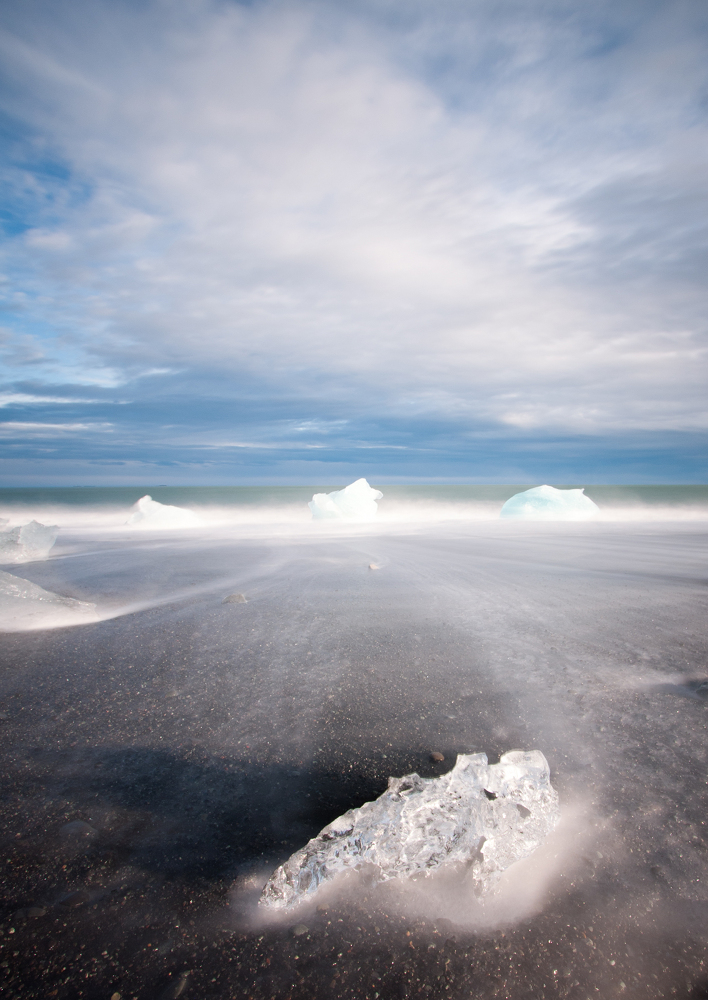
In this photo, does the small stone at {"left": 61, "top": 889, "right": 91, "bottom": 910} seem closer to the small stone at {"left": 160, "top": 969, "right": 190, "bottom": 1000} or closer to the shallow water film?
the shallow water film

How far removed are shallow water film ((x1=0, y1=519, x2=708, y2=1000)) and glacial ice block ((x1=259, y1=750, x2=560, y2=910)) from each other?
5 cm

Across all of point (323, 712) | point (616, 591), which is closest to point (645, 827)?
point (323, 712)

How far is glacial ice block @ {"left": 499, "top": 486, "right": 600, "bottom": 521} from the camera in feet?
62.9

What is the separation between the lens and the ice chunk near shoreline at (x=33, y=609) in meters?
3.95

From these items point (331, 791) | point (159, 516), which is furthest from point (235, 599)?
point (159, 516)

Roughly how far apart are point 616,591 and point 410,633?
2744mm

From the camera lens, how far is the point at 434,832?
60.9 inches

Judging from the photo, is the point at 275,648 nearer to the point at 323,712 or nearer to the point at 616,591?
the point at 323,712

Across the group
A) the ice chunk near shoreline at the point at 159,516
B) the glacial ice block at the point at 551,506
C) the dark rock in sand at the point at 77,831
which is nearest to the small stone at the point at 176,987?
the dark rock in sand at the point at 77,831

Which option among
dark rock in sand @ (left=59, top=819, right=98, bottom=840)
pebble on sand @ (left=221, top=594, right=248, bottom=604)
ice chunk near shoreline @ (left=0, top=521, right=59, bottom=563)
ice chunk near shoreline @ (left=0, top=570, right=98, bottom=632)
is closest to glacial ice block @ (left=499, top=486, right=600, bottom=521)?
ice chunk near shoreline @ (left=0, top=521, right=59, bottom=563)

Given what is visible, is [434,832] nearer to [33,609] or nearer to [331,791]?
[331,791]

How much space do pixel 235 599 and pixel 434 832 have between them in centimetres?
354

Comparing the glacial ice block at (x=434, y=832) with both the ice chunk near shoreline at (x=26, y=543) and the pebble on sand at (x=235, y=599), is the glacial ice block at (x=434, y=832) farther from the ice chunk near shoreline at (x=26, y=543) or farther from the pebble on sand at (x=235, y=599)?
the ice chunk near shoreline at (x=26, y=543)

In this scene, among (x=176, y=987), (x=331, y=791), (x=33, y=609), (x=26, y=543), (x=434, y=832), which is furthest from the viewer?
(x=26, y=543)
